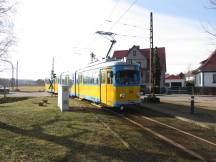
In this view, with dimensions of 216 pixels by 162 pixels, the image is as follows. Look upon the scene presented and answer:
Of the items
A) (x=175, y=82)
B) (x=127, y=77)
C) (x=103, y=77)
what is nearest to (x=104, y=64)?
(x=103, y=77)

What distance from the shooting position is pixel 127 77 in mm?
21078

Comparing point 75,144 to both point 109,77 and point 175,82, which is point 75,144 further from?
point 175,82

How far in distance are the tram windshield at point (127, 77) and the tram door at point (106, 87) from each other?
2.26 feet

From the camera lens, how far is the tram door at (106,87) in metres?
21.3

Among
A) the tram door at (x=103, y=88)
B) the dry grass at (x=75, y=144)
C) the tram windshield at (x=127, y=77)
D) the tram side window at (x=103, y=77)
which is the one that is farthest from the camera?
the tram side window at (x=103, y=77)

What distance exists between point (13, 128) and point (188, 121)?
813cm

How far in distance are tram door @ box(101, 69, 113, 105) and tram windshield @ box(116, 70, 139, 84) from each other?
0.69 metres

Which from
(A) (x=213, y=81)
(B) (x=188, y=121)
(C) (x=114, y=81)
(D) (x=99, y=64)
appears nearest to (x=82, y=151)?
(B) (x=188, y=121)

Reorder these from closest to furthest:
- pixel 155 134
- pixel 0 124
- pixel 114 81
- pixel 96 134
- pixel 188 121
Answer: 1. pixel 96 134
2. pixel 155 134
3. pixel 0 124
4. pixel 188 121
5. pixel 114 81

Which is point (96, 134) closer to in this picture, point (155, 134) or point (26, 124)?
point (155, 134)

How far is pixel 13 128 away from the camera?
1350 cm

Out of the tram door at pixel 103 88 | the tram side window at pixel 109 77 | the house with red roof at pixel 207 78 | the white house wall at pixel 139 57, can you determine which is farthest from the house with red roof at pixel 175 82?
the tram side window at pixel 109 77

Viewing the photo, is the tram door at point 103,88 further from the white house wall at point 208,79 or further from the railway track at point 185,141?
the white house wall at point 208,79

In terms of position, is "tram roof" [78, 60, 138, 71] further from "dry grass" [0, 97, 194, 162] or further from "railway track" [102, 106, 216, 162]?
"dry grass" [0, 97, 194, 162]
